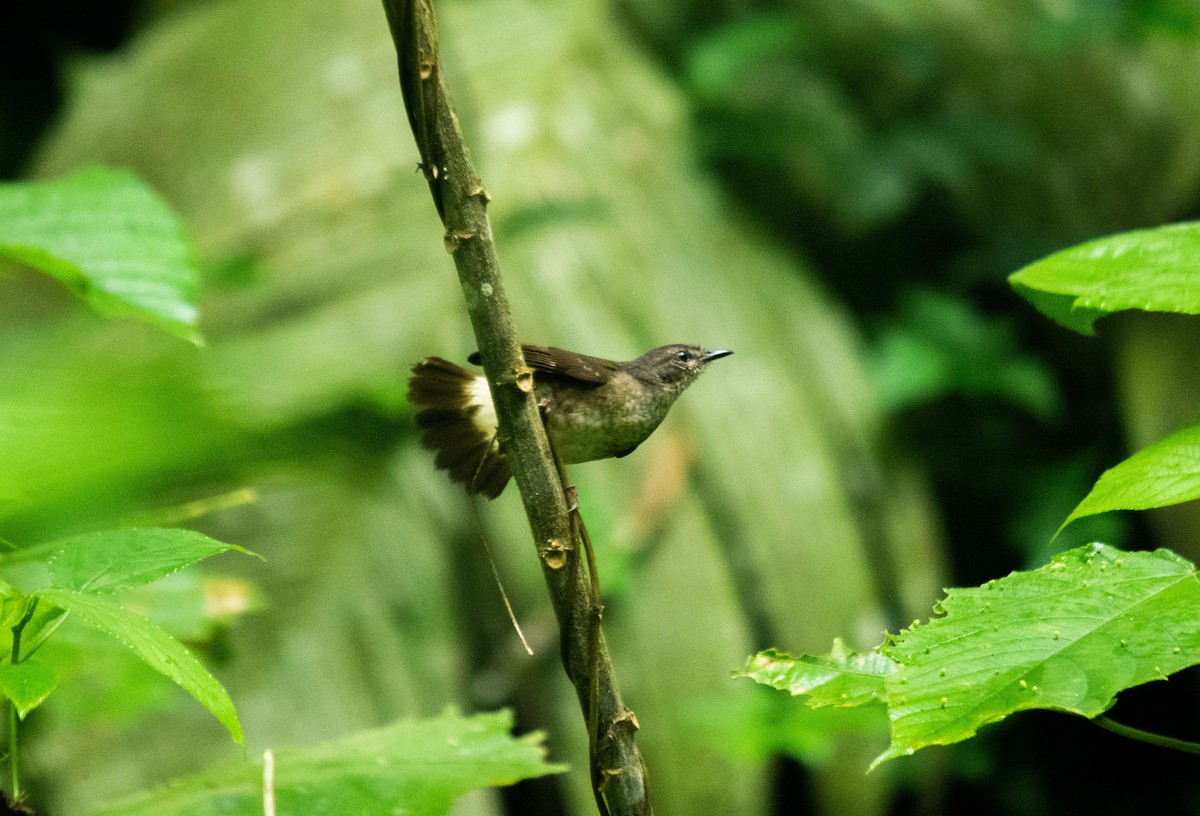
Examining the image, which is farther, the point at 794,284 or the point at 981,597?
the point at 794,284

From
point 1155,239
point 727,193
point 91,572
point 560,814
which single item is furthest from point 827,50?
point 91,572

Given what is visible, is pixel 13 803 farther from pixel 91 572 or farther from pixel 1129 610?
pixel 1129 610

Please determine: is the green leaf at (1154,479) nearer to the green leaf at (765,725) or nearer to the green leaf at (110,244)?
the green leaf at (110,244)

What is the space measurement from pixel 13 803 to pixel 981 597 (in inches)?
34.4

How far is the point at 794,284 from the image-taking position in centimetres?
519

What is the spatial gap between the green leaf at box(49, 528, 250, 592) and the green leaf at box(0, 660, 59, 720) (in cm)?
7

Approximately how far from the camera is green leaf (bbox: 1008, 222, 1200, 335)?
1031mm

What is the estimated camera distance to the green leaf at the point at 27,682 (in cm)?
85

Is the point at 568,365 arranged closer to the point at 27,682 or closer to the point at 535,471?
the point at 535,471

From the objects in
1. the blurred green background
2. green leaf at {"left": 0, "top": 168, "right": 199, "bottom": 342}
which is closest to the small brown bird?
green leaf at {"left": 0, "top": 168, "right": 199, "bottom": 342}

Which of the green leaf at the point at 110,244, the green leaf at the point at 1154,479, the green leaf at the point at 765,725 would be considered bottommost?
the green leaf at the point at 765,725

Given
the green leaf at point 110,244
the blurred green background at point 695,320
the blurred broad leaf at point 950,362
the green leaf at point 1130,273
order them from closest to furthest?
the green leaf at point 1130,273, the green leaf at point 110,244, the blurred green background at point 695,320, the blurred broad leaf at point 950,362

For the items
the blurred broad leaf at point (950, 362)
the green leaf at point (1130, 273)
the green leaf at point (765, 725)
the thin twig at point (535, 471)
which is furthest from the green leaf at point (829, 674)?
the blurred broad leaf at point (950, 362)

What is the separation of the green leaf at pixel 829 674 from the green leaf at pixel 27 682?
632 millimetres
